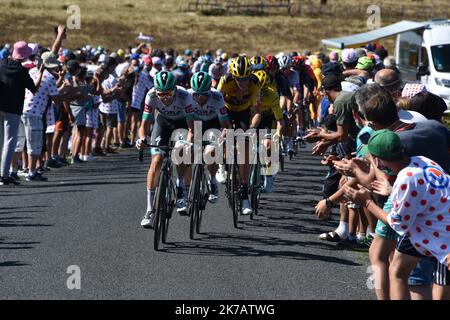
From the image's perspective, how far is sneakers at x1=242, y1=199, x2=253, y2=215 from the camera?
1241 centimetres

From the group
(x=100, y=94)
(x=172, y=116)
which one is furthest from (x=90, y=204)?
(x=100, y=94)

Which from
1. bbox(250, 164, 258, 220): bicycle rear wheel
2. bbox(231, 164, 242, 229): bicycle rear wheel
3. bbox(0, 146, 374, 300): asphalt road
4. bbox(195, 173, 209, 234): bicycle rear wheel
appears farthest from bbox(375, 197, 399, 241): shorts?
bbox(250, 164, 258, 220): bicycle rear wheel

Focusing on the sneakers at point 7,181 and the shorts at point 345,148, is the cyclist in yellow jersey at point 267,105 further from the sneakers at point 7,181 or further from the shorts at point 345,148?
the sneakers at point 7,181

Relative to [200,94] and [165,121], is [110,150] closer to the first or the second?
[165,121]

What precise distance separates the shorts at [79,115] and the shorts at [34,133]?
7.01 feet

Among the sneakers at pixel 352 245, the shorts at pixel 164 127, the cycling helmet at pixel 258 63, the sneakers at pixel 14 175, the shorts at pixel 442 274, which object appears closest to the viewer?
the shorts at pixel 442 274

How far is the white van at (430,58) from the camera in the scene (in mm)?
25266

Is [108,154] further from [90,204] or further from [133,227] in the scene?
[133,227]

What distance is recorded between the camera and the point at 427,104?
7.82 m

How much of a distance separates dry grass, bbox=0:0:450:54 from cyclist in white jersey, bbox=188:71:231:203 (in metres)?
49.9

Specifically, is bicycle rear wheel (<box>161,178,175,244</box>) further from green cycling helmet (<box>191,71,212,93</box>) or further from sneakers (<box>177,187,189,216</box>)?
green cycling helmet (<box>191,71,212,93</box>)

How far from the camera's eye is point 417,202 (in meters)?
6.14

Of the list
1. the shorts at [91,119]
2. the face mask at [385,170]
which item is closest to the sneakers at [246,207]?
the face mask at [385,170]
